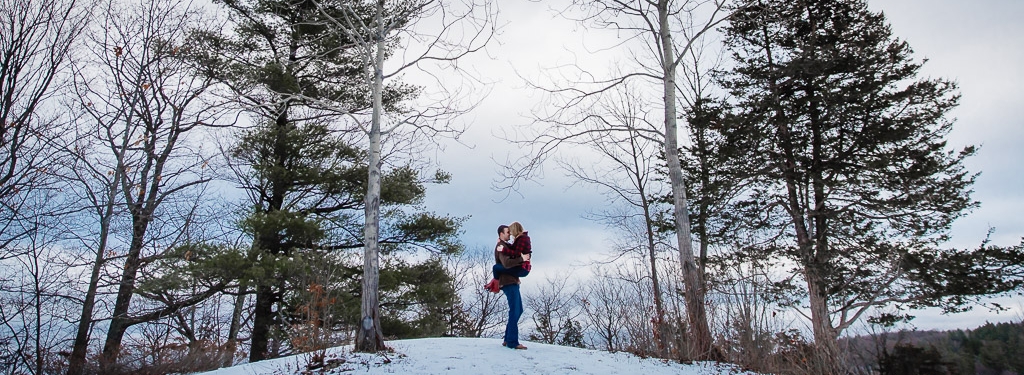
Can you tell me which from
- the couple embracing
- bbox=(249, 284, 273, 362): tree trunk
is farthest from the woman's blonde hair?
bbox=(249, 284, 273, 362): tree trunk

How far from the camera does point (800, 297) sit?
12211 millimetres

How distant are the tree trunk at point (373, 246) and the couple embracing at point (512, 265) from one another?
153 centimetres

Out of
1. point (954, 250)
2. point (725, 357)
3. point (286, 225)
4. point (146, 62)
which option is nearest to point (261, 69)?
point (146, 62)

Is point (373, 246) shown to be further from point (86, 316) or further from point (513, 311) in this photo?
point (86, 316)

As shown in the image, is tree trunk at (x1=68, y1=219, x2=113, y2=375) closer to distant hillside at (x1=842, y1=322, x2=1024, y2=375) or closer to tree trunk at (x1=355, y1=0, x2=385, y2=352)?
tree trunk at (x1=355, y1=0, x2=385, y2=352)

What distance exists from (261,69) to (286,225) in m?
3.58

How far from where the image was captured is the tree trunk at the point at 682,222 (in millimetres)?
7555

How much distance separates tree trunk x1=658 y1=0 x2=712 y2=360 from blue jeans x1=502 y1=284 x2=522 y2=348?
229cm

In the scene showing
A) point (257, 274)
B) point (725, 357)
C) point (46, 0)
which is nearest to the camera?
point (46, 0)

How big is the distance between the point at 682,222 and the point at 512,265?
2.78 metres

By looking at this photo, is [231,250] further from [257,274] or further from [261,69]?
[261,69]

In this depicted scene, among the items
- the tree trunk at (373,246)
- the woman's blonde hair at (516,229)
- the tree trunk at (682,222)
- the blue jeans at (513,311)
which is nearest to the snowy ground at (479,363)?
the blue jeans at (513,311)

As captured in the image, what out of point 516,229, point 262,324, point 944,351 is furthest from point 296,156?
point 944,351

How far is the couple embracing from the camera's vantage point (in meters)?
7.39
